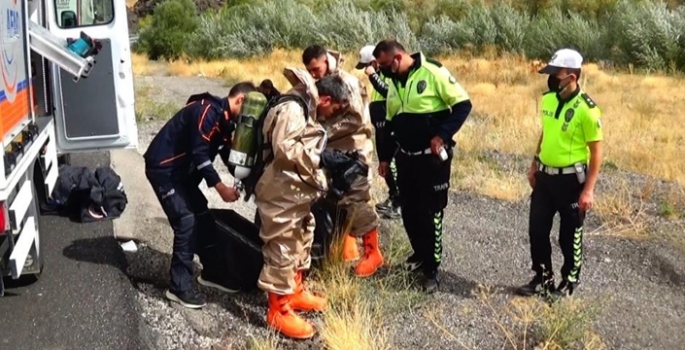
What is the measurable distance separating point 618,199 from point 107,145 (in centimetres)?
509

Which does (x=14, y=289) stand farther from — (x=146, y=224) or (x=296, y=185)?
(x=296, y=185)

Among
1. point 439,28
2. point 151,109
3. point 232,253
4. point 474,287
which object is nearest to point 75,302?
point 232,253

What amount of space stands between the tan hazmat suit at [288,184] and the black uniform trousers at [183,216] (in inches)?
20.0

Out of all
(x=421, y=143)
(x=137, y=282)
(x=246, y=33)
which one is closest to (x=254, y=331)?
(x=137, y=282)

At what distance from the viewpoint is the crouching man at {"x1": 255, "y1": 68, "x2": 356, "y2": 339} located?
4297 millimetres

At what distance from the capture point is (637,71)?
19750 millimetres

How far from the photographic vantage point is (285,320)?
4.51m

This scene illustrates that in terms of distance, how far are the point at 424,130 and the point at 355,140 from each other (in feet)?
2.22

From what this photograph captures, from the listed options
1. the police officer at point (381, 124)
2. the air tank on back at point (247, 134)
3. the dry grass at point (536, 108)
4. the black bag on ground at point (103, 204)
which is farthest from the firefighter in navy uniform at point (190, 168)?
the dry grass at point (536, 108)

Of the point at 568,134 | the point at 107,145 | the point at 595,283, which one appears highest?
the point at 568,134

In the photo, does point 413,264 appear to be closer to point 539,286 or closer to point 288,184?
point 539,286

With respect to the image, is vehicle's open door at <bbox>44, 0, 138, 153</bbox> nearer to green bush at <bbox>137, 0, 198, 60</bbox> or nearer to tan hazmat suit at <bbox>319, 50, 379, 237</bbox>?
tan hazmat suit at <bbox>319, 50, 379, 237</bbox>

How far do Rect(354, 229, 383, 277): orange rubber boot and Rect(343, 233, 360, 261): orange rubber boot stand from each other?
0.43 feet

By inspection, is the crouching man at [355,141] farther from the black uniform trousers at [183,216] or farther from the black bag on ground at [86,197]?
the black bag on ground at [86,197]
